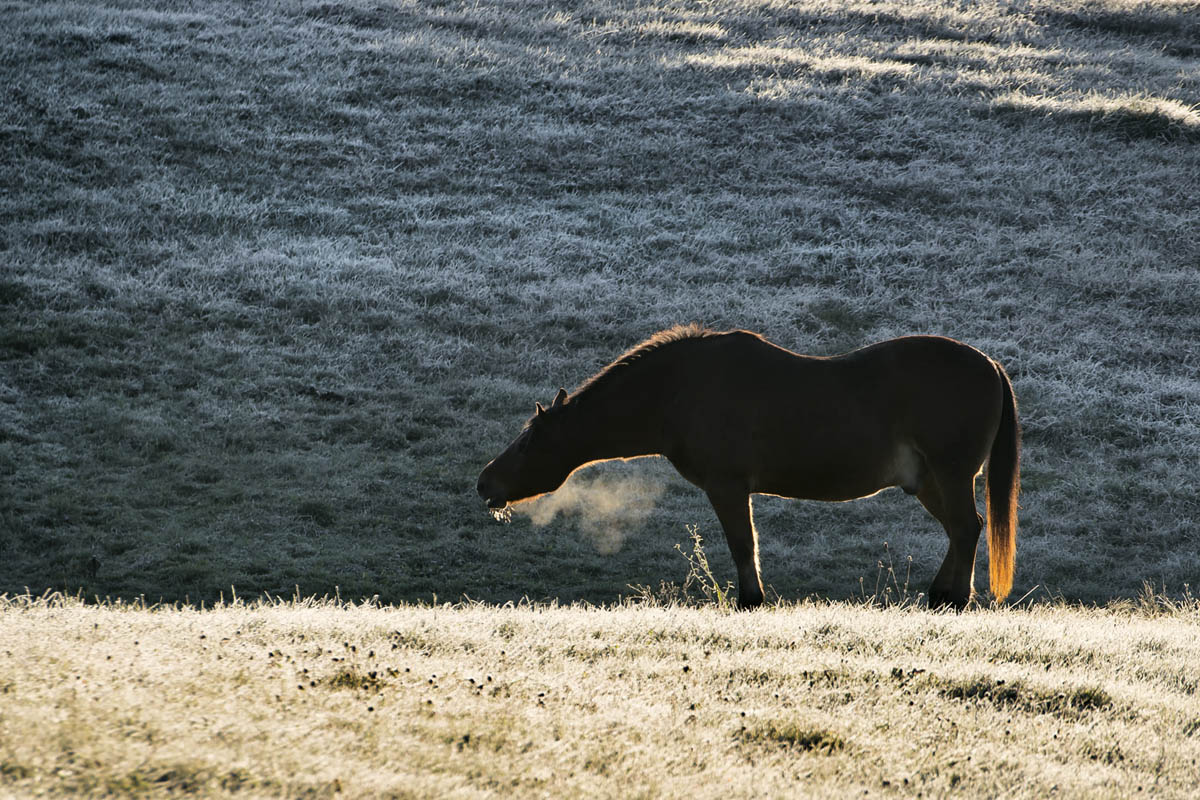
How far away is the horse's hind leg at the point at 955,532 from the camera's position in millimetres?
9320

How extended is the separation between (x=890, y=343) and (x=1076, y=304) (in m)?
16.8

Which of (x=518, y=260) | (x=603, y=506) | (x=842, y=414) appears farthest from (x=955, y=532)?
(x=518, y=260)

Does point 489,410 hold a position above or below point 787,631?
below

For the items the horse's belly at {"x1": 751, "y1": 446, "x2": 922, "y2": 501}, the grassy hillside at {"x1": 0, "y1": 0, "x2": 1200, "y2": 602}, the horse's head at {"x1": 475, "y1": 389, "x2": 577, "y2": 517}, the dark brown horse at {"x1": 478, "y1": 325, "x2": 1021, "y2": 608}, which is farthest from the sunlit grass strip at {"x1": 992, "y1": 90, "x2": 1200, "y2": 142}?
the horse's head at {"x1": 475, "y1": 389, "x2": 577, "y2": 517}

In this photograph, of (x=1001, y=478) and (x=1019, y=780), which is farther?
(x=1001, y=478)

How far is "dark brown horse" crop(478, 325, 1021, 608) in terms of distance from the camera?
9250 millimetres

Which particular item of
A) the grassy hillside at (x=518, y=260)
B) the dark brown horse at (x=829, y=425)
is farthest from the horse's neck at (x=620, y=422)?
the grassy hillside at (x=518, y=260)

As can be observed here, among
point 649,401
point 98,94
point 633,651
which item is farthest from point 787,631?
point 98,94

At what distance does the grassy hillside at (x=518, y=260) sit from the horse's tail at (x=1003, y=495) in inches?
149

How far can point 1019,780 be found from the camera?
5.12m

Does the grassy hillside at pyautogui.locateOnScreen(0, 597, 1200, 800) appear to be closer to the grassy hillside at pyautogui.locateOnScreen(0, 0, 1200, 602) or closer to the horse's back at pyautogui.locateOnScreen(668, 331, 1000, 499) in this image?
the horse's back at pyautogui.locateOnScreen(668, 331, 1000, 499)

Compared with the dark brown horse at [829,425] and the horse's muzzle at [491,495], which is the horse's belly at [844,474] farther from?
the horse's muzzle at [491,495]

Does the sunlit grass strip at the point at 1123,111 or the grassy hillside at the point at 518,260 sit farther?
the sunlit grass strip at the point at 1123,111

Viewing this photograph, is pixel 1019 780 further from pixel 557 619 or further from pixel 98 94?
pixel 98 94
